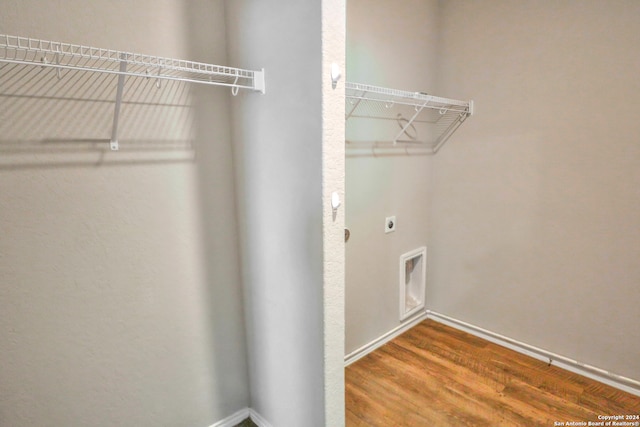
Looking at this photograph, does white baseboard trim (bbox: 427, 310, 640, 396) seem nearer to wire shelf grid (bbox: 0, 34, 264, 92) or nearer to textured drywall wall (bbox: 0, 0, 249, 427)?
textured drywall wall (bbox: 0, 0, 249, 427)

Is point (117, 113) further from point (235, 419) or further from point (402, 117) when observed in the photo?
point (402, 117)

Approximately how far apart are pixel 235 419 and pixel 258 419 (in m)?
0.12

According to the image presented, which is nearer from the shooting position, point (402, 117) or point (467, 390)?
point (467, 390)

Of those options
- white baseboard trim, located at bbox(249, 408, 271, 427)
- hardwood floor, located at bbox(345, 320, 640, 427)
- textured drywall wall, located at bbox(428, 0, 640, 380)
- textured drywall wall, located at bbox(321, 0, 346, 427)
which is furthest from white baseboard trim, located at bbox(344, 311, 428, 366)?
textured drywall wall, located at bbox(321, 0, 346, 427)

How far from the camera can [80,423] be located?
133 centimetres

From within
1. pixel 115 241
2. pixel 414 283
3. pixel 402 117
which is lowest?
pixel 414 283

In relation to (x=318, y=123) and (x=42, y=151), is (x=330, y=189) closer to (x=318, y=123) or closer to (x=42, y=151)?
(x=318, y=123)

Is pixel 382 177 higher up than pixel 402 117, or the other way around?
pixel 402 117

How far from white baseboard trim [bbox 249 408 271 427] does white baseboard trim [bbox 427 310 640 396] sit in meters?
1.67

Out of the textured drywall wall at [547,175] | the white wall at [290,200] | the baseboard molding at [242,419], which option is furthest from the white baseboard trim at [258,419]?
the textured drywall wall at [547,175]

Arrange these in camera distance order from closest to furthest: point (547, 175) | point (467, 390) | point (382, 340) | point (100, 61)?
point (100, 61) < point (467, 390) < point (547, 175) < point (382, 340)

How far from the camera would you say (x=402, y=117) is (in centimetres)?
241

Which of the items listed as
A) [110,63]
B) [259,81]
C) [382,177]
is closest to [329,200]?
[259,81]

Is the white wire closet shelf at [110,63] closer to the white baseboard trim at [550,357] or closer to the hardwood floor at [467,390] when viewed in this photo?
the hardwood floor at [467,390]
